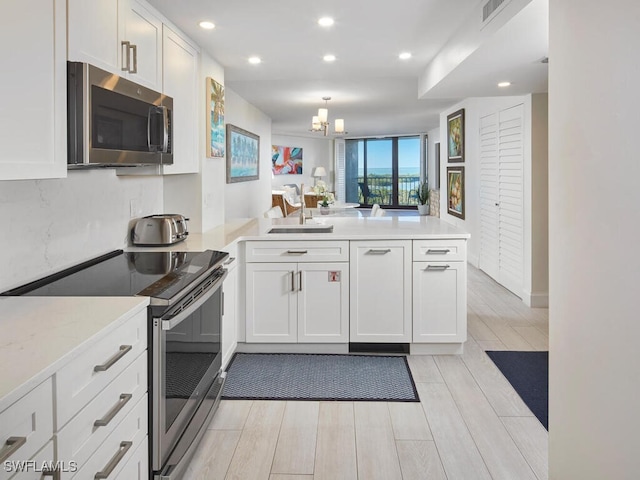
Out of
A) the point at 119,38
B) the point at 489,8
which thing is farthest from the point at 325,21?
the point at 119,38

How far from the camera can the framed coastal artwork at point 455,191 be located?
8336 millimetres

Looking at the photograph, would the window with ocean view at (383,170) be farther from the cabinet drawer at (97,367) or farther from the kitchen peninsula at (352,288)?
the cabinet drawer at (97,367)

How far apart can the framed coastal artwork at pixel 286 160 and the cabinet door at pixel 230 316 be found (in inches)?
449

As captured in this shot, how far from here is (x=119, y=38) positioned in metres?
2.60

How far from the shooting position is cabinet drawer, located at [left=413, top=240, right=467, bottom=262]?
398 centimetres

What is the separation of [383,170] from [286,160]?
2.94 metres

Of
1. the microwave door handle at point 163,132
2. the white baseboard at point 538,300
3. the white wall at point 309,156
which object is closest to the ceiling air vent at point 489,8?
the microwave door handle at point 163,132

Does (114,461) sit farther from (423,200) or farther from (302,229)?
A: (423,200)

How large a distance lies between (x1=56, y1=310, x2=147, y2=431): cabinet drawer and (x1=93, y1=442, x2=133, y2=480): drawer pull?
0.24 m

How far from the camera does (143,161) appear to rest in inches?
106

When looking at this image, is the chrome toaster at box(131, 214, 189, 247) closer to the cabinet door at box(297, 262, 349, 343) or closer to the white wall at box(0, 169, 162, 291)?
the white wall at box(0, 169, 162, 291)

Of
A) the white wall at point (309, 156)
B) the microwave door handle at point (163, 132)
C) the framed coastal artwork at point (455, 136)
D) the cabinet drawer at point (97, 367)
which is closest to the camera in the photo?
the cabinet drawer at point (97, 367)

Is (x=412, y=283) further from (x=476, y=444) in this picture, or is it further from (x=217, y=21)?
(x=217, y=21)

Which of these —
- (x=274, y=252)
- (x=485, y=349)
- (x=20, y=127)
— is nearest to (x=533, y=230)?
(x=485, y=349)
